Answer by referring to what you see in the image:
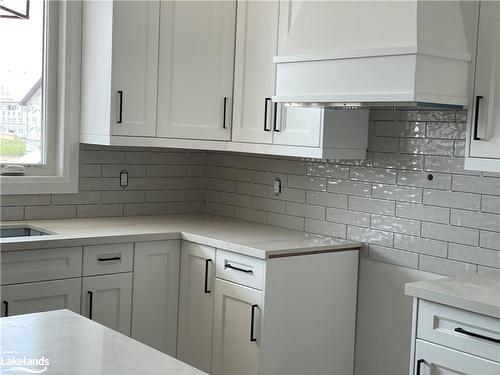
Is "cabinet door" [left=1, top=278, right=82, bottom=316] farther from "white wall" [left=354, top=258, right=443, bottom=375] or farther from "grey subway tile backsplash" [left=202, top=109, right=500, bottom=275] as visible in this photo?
"white wall" [left=354, top=258, right=443, bottom=375]

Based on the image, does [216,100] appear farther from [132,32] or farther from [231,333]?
[231,333]

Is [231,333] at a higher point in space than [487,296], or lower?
lower

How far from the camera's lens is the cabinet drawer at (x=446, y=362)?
7.93 ft

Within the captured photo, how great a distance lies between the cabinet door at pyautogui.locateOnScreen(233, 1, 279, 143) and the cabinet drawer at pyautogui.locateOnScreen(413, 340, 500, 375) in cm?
141

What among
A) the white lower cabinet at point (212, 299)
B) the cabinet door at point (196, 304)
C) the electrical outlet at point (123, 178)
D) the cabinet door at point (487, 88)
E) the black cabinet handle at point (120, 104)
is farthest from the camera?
the electrical outlet at point (123, 178)

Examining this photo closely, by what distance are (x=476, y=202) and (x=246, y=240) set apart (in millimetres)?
1073

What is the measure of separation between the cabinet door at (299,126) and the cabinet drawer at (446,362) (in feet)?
3.70

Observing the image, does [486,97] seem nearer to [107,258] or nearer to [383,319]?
[383,319]

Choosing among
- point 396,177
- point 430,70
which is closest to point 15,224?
point 396,177

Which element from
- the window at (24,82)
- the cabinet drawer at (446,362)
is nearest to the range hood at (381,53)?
the cabinet drawer at (446,362)

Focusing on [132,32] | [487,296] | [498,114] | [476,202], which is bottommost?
[487,296]

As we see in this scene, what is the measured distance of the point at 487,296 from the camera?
2.51 m

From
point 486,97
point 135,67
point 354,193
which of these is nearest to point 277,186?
point 354,193

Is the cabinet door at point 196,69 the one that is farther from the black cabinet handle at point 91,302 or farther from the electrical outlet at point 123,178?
the black cabinet handle at point 91,302
